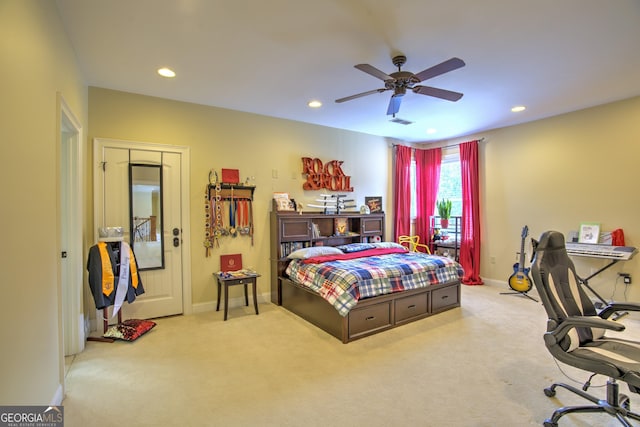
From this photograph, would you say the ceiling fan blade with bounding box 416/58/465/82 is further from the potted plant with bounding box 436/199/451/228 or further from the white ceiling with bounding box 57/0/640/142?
the potted plant with bounding box 436/199/451/228

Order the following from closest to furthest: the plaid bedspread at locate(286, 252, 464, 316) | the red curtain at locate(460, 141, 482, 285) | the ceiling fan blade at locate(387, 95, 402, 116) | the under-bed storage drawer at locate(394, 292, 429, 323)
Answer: the ceiling fan blade at locate(387, 95, 402, 116) < the plaid bedspread at locate(286, 252, 464, 316) < the under-bed storage drawer at locate(394, 292, 429, 323) < the red curtain at locate(460, 141, 482, 285)

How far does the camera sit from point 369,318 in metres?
3.32

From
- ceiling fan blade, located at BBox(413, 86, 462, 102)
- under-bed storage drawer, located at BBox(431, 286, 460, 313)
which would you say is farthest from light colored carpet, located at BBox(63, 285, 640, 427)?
ceiling fan blade, located at BBox(413, 86, 462, 102)

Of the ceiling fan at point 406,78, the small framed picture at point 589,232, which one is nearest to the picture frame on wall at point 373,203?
the ceiling fan at point 406,78

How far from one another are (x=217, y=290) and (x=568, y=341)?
3.69 meters

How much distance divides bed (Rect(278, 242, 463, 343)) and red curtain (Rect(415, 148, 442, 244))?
1955 millimetres

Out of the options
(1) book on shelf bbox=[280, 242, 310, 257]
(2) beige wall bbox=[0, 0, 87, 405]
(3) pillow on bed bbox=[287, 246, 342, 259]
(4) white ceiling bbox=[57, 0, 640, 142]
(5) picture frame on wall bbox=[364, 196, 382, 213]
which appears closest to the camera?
(2) beige wall bbox=[0, 0, 87, 405]

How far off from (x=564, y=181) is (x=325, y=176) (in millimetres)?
3553

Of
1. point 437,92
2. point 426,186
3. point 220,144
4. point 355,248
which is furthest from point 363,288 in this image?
point 426,186

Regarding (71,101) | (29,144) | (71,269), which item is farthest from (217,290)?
(29,144)

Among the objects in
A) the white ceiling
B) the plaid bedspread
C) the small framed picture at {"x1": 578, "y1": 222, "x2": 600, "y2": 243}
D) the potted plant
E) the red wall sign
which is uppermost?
the white ceiling

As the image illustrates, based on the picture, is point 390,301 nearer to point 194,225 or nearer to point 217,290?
point 217,290

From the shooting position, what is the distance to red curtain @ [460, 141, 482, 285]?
5512mm

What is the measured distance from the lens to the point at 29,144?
1686 millimetres
